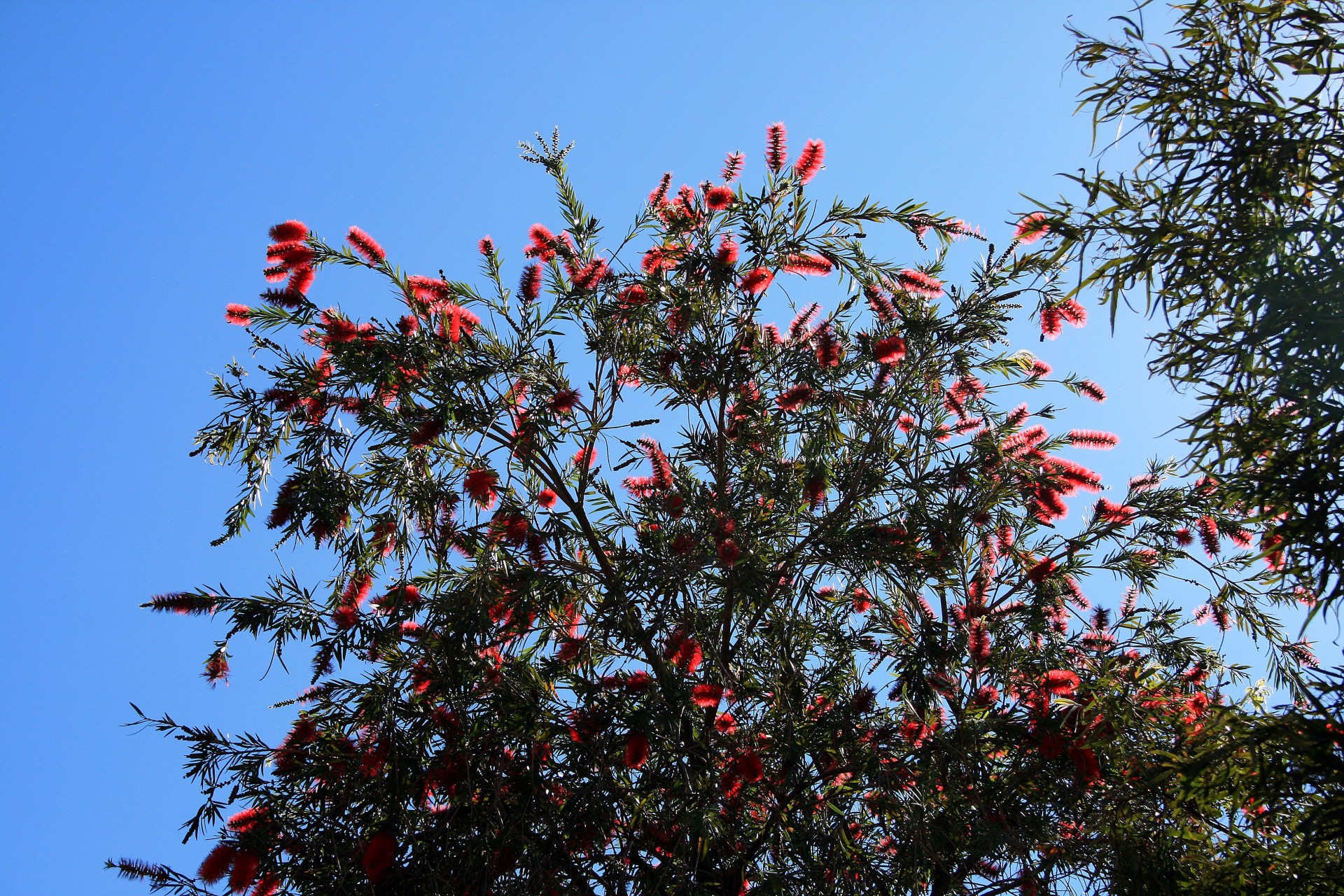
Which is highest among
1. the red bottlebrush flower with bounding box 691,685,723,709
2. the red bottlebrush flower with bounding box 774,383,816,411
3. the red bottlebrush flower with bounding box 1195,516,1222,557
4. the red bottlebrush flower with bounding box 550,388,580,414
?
the red bottlebrush flower with bounding box 774,383,816,411

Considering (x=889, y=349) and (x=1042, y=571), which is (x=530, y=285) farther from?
(x=1042, y=571)

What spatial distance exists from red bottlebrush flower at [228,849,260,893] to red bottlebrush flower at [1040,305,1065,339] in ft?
10.1

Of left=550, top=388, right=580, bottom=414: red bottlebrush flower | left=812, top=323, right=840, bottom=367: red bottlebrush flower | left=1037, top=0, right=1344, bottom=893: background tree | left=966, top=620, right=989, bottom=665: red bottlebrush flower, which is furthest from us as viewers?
left=812, top=323, right=840, bottom=367: red bottlebrush flower

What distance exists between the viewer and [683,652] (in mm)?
2996

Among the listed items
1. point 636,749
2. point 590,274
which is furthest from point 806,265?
point 636,749

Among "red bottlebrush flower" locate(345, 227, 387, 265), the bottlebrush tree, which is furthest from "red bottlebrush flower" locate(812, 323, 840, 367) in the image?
"red bottlebrush flower" locate(345, 227, 387, 265)

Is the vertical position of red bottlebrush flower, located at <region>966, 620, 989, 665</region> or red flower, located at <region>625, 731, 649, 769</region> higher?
red bottlebrush flower, located at <region>966, 620, 989, 665</region>

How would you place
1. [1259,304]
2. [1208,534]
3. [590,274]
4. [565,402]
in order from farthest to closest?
[590,274] → [1208,534] → [565,402] → [1259,304]

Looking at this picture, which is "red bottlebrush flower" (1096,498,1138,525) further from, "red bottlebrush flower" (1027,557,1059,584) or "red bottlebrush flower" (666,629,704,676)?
"red bottlebrush flower" (666,629,704,676)

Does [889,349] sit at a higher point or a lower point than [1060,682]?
higher

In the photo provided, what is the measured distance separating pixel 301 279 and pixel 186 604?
1.22 metres

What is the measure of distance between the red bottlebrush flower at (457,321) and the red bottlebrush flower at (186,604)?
1195mm

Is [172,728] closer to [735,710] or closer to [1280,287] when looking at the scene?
[735,710]

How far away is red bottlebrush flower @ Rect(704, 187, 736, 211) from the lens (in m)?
3.65
